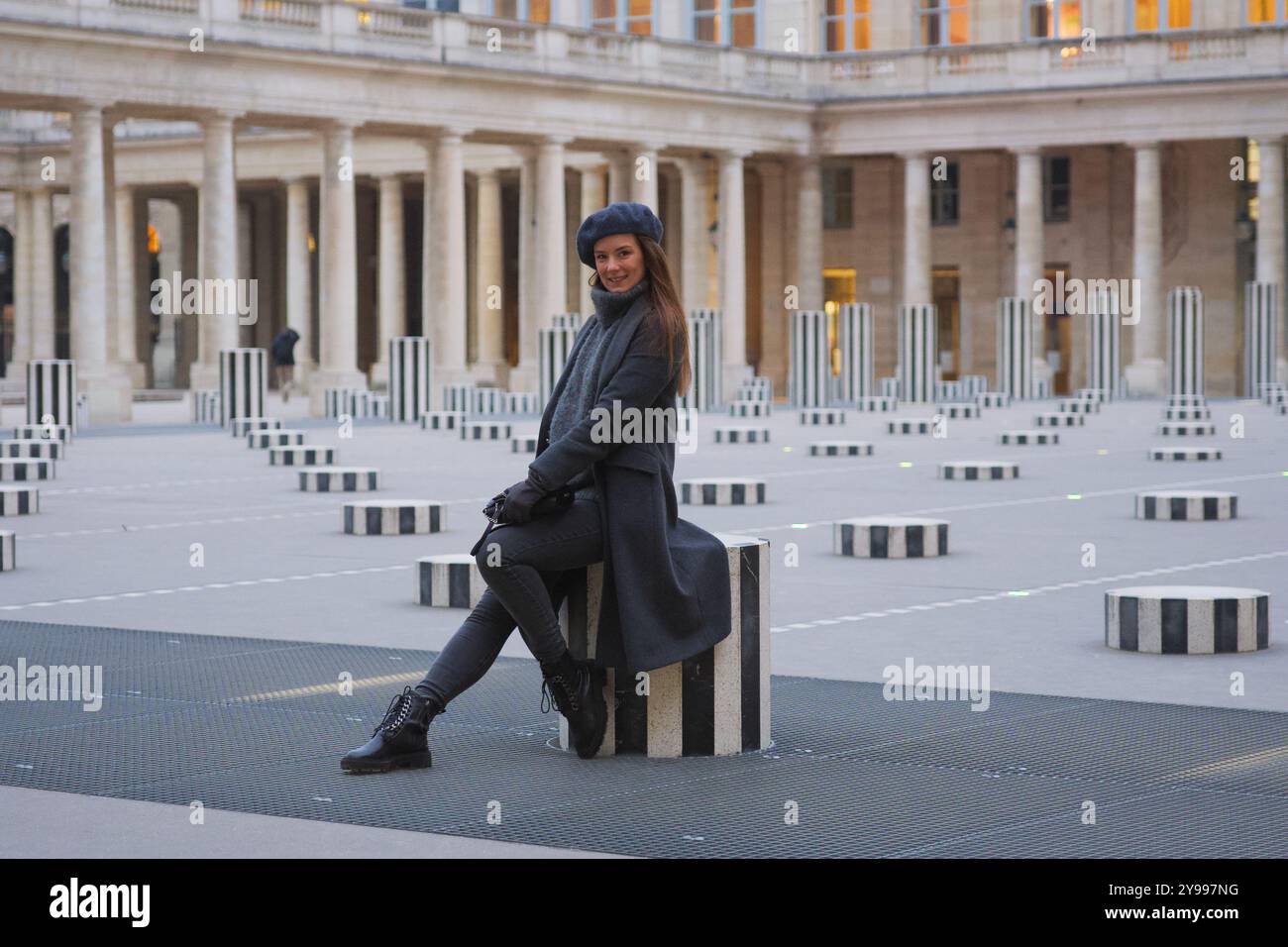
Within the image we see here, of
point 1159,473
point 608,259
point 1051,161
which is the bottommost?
point 1159,473

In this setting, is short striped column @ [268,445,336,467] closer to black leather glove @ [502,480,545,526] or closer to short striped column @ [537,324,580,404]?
short striped column @ [537,324,580,404]

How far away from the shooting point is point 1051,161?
63.8 metres

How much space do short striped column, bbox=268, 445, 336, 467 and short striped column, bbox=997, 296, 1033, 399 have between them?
2564cm

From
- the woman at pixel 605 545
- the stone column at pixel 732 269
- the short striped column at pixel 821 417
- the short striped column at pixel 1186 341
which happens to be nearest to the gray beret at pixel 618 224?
the woman at pixel 605 545

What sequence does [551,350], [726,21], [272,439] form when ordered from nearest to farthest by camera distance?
[272,439]
[551,350]
[726,21]

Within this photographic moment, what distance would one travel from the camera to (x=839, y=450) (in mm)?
30156

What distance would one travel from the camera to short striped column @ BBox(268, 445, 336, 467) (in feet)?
92.6

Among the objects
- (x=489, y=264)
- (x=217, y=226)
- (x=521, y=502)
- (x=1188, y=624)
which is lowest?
(x=1188, y=624)

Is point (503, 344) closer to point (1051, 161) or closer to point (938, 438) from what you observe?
point (1051, 161)

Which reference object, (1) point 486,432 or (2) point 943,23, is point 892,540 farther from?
(2) point 943,23

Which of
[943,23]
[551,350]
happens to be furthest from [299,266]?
[551,350]

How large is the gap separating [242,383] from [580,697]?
32593 millimetres
